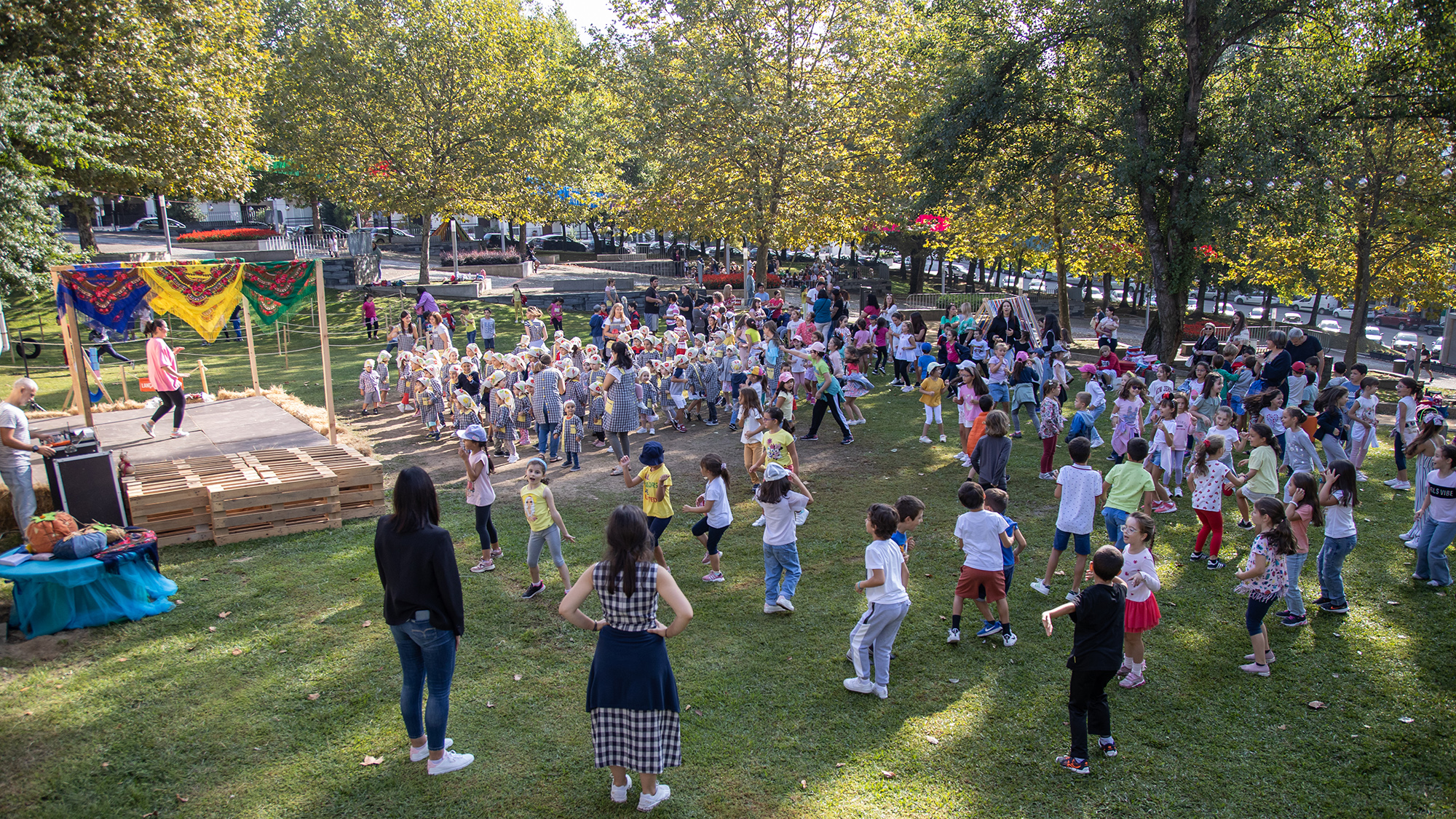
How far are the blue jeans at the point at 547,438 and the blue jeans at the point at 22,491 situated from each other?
5830 millimetres

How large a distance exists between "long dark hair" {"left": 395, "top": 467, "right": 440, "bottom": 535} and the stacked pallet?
5454 mm

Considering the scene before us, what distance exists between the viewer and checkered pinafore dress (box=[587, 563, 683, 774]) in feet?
14.1

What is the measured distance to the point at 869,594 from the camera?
590 centimetres

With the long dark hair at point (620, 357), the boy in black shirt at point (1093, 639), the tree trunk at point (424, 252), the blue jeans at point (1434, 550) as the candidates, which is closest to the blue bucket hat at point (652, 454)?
the boy in black shirt at point (1093, 639)

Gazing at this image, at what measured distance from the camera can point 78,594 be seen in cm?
702

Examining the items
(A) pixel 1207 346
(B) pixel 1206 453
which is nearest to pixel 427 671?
(B) pixel 1206 453

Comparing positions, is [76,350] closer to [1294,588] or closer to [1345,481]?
[1294,588]

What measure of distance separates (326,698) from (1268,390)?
36.4 ft

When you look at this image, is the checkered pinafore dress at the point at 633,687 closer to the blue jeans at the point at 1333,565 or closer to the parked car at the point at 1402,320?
the blue jeans at the point at 1333,565

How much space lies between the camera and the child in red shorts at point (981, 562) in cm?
648

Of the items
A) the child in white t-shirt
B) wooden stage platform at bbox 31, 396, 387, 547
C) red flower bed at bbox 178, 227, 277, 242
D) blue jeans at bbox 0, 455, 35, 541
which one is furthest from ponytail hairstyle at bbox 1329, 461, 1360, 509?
red flower bed at bbox 178, 227, 277, 242

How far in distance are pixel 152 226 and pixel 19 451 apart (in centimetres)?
5100

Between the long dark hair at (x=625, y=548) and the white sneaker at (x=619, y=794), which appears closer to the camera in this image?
the long dark hair at (x=625, y=548)

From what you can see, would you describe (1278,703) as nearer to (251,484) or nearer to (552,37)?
(251,484)
